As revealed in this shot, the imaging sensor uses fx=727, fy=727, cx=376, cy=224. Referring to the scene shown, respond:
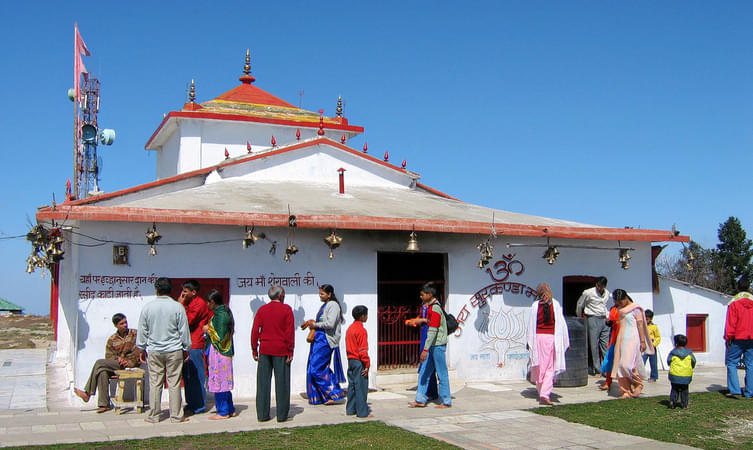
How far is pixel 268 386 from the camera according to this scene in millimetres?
8609

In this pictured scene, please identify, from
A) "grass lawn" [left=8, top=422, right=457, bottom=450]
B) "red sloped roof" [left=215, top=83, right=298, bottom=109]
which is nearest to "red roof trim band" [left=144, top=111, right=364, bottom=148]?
"red sloped roof" [left=215, top=83, right=298, bottom=109]

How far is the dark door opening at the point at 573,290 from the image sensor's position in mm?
13250

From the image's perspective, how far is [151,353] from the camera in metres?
8.40

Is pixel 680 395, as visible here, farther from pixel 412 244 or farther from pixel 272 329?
pixel 272 329

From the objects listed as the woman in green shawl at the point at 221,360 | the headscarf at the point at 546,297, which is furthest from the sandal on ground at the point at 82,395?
the headscarf at the point at 546,297

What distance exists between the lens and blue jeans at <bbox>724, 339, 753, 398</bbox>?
33.5 ft

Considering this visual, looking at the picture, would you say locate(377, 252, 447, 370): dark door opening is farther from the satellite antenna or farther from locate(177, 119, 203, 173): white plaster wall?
the satellite antenna

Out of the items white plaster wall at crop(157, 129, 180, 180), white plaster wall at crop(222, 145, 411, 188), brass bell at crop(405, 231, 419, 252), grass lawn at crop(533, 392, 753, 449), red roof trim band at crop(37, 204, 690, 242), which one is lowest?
grass lawn at crop(533, 392, 753, 449)

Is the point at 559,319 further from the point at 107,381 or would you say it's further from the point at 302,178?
the point at 302,178

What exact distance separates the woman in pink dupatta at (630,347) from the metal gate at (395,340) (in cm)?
330

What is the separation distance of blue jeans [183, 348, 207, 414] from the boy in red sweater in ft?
6.05

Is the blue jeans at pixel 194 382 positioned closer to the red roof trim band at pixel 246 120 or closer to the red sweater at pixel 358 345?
the red sweater at pixel 358 345

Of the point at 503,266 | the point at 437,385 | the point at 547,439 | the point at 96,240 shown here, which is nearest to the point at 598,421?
the point at 547,439

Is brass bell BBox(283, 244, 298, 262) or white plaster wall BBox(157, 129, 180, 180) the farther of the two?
white plaster wall BBox(157, 129, 180, 180)
